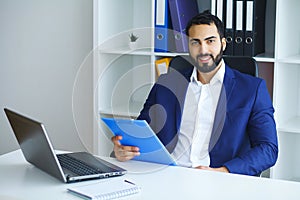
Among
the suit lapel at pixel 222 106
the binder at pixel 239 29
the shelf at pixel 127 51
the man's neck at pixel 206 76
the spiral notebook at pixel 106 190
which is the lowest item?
the spiral notebook at pixel 106 190

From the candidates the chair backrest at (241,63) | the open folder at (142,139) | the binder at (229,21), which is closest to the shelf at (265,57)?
Result: the binder at (229,21)

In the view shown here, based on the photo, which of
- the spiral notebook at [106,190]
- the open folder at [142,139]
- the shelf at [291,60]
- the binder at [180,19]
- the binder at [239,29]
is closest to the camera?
the spiral notebook at [106,190]

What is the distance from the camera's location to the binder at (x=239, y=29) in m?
3.01

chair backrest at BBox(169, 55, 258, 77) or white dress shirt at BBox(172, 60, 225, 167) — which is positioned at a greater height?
chair backrest at BBox(169, 55, 258, 77)

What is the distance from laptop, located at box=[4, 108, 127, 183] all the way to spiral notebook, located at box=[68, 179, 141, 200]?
0.07 m

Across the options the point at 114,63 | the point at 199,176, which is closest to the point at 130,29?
the point at 114,63

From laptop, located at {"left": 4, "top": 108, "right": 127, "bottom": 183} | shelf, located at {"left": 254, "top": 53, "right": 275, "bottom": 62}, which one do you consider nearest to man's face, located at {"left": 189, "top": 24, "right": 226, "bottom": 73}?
shelf, located at {"left": 254, "top": 53, "right": 275, "bottom": 62}

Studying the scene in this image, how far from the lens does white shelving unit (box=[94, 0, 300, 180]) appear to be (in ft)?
9.82

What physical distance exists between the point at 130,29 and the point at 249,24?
879 millimetres

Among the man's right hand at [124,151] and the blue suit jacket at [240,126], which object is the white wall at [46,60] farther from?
the man's right hand at [124,151]

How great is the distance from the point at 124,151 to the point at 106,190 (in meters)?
0.34

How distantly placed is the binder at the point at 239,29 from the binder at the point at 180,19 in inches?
10.8

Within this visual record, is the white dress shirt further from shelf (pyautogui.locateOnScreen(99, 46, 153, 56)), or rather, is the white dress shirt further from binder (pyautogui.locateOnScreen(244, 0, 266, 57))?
shelf (pyautogui.locateOnScreen(99, 46, 153, 56))

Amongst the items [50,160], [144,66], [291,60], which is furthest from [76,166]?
[144,66]
